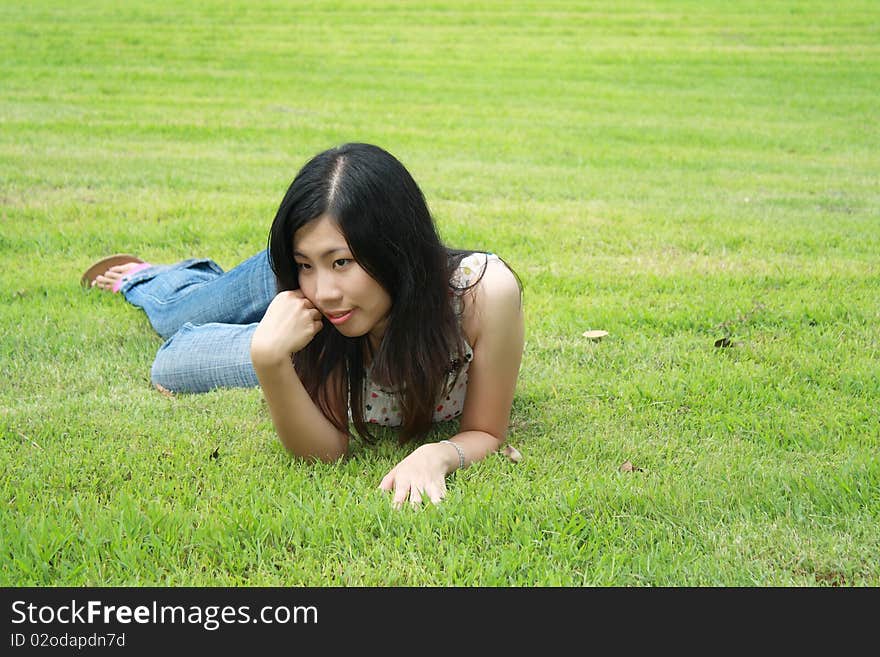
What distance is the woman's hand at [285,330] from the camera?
10.6 feet

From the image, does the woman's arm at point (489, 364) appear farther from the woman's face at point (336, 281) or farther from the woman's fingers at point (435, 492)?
the woman's face at point (336, 281)

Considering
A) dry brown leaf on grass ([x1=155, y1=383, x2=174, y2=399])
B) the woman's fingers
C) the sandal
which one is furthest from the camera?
the sandal

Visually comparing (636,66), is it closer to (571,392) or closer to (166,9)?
(166,9)

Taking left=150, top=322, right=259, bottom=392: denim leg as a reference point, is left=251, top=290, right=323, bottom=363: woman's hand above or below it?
above

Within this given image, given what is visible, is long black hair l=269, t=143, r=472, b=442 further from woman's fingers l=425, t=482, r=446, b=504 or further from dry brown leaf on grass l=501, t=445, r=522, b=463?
woman's fingers l=425, t=482, r=446, b=504

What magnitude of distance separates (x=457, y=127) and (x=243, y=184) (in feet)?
15.0

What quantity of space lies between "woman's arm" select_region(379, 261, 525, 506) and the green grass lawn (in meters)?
0.12

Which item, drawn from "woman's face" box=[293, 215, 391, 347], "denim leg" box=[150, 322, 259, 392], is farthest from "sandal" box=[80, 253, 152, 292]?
"woman's face" box=[293, 215, 391, 347]

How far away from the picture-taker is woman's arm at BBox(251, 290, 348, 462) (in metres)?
3.25

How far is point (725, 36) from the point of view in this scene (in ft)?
73.6

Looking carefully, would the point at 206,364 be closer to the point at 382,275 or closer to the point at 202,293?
the point at 202,293

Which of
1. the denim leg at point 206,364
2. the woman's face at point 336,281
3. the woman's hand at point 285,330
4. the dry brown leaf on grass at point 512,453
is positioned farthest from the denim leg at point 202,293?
the dry brown leaf on grass at point 512,453

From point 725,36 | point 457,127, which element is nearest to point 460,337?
point 457,127

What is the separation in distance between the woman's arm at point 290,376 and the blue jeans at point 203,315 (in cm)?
106
